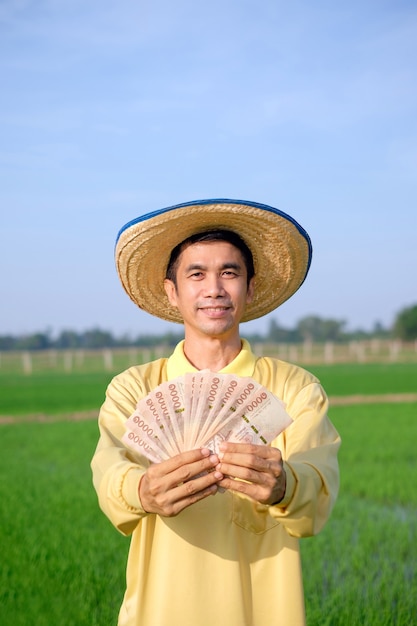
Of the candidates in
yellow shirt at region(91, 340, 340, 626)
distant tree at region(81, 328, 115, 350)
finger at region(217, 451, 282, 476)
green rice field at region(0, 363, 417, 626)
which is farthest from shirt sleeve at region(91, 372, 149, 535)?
distant tree at region(81, 328, 115, 350)

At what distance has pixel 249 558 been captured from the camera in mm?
2266

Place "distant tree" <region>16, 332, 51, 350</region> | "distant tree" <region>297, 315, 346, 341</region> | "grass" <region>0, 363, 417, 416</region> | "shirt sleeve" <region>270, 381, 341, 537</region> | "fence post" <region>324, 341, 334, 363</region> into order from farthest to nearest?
"distant tree" <region>297, 315, 346, 341</region> → "distant tree" <region>16, 332, 51, 350</region> → "fence post" <region>324, 341, 334, 363</region> → "grass" <region>0, 363, 417, 416</region> → "shirt sleeve" <region>270, 381, 341, 537</region>

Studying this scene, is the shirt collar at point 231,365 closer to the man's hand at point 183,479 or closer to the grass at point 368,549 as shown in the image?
the man's hand at point 183,479

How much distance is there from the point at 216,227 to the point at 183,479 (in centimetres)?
85

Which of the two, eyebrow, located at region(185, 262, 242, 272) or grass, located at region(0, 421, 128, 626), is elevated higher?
eyebrow, located at region(185, 262, 242, 272)

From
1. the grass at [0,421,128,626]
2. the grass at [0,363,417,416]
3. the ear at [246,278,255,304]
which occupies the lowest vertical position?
the grass at [0,363,417,416]

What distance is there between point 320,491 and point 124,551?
3.76m

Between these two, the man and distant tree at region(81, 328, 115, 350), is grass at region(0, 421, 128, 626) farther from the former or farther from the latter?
distant tree at region(81, 328, 115, 350)

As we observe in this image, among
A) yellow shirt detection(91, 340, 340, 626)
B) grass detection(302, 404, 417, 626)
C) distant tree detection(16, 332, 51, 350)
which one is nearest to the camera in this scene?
yellow shirt detection(91, 340, 340, 626)

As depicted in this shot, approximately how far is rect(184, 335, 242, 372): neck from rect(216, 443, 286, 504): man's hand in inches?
19.1

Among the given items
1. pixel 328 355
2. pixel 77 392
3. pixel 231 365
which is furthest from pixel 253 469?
pixel 328 355

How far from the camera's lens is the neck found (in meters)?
2.43

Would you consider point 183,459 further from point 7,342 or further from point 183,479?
point 7,342

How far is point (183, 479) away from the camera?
197 centimetres
